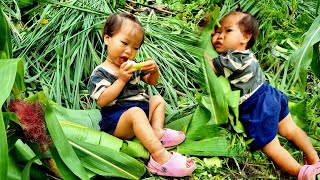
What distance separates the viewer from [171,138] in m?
2.01

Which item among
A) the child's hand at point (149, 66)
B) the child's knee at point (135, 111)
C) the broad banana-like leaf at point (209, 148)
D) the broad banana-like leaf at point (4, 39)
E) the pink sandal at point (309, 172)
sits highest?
the broad banana-like leaf at point (4, 39)

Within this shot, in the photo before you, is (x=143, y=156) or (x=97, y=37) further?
(x=97, y=37)

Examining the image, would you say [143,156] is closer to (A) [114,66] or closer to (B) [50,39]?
(A) [114,66]

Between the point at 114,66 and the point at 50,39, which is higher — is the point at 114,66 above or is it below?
above

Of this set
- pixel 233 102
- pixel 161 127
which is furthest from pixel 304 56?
pixel 161 127

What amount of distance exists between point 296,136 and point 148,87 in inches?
27.5

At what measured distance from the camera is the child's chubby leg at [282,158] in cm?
212

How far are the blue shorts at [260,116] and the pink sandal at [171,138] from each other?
0.27 meters

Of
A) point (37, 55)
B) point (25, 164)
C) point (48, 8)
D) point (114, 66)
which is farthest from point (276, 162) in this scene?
point (48, 8)

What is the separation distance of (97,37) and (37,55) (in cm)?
Answer: 32

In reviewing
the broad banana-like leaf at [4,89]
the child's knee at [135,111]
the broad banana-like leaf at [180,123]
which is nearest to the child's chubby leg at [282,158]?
the broad banana-like leaf at [180,123]

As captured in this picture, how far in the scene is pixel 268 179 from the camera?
2.10 meters

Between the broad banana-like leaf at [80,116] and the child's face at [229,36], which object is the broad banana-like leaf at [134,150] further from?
the child's face at [229,36]

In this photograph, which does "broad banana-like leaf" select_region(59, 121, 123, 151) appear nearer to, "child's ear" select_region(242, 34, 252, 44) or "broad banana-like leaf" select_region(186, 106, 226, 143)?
"broad banana-like leaf" select_region(186, 106, 226, 143)
